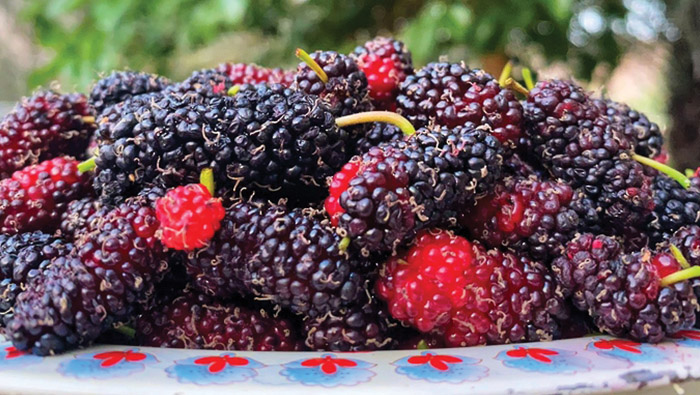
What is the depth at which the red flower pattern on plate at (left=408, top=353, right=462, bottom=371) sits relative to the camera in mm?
603

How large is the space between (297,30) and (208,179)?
56.1 inches

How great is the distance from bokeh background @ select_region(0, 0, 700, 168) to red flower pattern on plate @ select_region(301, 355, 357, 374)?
111 centimetres

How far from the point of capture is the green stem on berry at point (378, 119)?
76 centimetres

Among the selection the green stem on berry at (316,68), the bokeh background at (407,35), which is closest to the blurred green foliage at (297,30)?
the bokeh background at (407,35)

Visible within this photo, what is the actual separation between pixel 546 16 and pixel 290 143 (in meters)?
1.36

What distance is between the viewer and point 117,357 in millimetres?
622

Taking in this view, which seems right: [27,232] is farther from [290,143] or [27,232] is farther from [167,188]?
[290,143]

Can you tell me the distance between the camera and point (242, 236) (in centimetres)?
66

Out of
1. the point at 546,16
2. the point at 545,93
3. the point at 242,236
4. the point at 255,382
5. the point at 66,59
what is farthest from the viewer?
the point at 66,59

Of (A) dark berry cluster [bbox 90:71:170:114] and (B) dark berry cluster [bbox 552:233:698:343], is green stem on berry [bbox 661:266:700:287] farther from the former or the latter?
(A) dark berry cluster [bbox 90:71:170:114]

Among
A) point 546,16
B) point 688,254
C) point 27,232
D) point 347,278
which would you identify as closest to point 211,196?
point 347,278

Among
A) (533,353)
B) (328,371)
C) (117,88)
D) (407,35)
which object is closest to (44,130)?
(117,88)

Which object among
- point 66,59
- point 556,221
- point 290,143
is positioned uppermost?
point 66,59

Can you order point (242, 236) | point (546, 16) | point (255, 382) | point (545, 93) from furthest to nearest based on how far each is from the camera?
point (546, 16) → point (545, 93) → point (242, 236) → point (255, 382)
